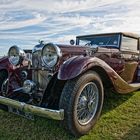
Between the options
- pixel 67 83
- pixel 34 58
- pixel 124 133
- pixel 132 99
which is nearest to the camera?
pixel 67 83

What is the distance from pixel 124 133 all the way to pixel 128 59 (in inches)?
97.5

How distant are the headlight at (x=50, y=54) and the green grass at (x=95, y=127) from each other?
1.11 meters

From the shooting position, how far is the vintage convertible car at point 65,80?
13.2 feet

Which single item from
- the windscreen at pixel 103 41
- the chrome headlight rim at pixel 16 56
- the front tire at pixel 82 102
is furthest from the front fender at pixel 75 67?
the windscreen at pixel 103 41

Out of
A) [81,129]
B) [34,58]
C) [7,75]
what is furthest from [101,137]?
[7,75]

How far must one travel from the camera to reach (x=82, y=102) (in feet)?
14.3

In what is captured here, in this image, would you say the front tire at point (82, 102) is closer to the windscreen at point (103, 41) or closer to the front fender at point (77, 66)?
the front fender at point (77, 66)

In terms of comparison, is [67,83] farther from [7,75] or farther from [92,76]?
[7,75]

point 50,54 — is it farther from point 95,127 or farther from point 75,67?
point 95,127

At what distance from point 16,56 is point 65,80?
5.32 ft

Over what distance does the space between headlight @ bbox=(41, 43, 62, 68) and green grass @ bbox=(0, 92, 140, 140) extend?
111 cm

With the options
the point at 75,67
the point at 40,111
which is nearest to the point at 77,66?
the point at 75,67

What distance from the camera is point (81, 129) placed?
422 cm

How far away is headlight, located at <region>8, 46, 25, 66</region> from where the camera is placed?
214 inches
